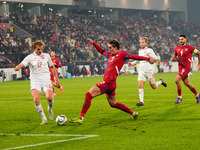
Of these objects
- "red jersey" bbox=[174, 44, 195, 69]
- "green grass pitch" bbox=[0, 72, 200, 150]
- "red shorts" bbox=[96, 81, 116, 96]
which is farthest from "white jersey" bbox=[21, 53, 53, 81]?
"red jersey" bbox=[174, 44, 195, 69]

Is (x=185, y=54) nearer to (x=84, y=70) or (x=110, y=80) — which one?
(x=110, y=80)

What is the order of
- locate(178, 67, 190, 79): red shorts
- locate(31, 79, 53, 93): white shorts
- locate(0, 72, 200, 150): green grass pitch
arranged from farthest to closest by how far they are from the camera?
locate(178, 67, 190, 79): red shorts < locate(31, 79, 53, 93): white shorts < locate(0, 72, 200, 150): green grass pitch

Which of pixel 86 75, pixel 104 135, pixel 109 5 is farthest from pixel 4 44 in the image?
pixel 104 135

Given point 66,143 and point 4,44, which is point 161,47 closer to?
point 4,44

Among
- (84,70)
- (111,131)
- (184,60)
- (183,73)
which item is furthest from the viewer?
(84,70)

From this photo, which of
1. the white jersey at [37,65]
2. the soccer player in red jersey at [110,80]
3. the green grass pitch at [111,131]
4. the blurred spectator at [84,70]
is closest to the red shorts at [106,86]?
the soccer player in red jersey at [110,80]

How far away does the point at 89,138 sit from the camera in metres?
7.39

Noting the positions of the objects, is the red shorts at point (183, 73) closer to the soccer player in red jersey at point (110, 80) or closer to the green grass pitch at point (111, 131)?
the green grass pitch at point (111, 131)

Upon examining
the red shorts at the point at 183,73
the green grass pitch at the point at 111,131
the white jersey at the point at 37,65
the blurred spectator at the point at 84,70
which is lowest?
the blurred spectator at the point at 84,70

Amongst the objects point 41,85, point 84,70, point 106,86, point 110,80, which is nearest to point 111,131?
point 106,86

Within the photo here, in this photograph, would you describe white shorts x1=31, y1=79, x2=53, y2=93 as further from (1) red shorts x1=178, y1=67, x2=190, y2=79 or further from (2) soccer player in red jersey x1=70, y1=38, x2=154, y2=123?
(1) red shorts x1=178, y1=67, x2=190, y2=79

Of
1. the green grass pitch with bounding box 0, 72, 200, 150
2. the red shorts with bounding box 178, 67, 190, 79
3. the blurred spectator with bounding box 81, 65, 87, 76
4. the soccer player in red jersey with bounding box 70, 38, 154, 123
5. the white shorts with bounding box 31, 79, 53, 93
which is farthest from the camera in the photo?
the blurred spectator with bounding box 81, 65, 87, 76

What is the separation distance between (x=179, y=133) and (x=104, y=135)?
1.52 m

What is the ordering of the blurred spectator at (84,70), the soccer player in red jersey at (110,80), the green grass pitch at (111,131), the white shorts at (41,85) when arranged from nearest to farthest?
the green grass pitch at (111,131)
the soccer player in red jersey at (110,80)
the white shorts at (41,85)
the blurred spectator at (84,70)
